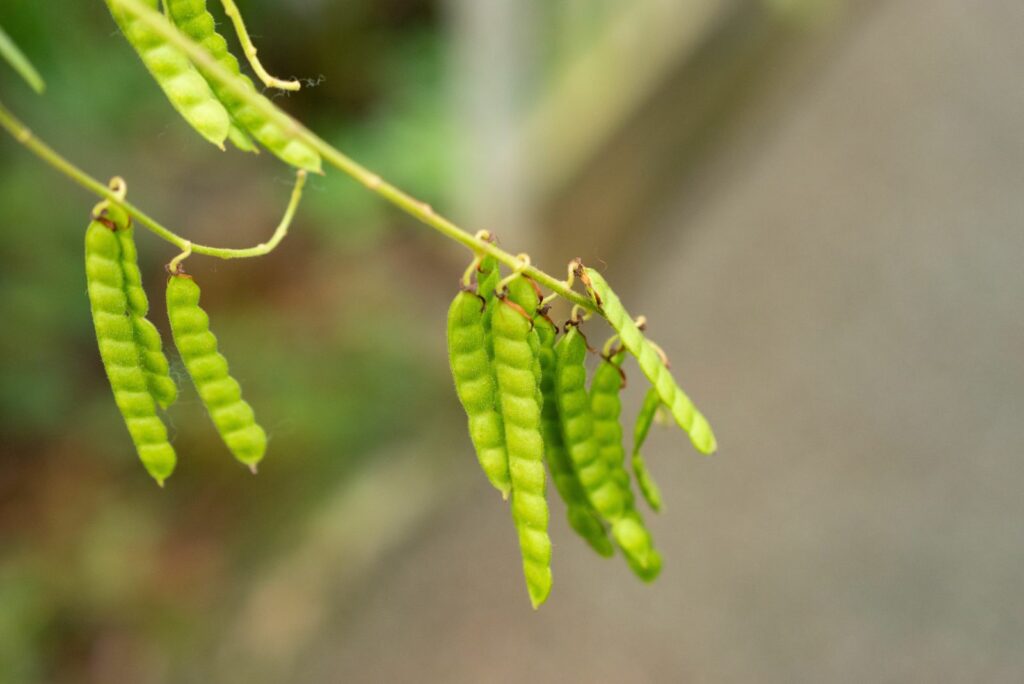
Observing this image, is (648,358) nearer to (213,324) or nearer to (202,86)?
(202,86)

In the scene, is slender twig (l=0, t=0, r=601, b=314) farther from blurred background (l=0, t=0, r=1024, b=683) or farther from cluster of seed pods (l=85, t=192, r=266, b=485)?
blurred background (l=0, t=0, r=1024, b=683)

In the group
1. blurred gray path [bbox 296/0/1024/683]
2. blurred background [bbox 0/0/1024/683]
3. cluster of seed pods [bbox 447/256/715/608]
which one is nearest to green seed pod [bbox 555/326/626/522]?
cluster of seed pods [bbox 447/256/715/608]

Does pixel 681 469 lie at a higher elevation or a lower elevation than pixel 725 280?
lower

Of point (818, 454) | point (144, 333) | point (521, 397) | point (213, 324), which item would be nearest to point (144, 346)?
point (144, 333)

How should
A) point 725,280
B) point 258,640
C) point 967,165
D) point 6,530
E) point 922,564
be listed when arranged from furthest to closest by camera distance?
point 967,165
point 725,280
point 922,564
point 258,640
point 6,530

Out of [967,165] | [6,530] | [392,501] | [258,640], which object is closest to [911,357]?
[967,165]

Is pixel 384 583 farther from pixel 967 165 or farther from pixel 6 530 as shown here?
pixel 967 165

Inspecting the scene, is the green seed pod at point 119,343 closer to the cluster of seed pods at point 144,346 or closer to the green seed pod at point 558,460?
the cluster of seed pods at point 144,346
